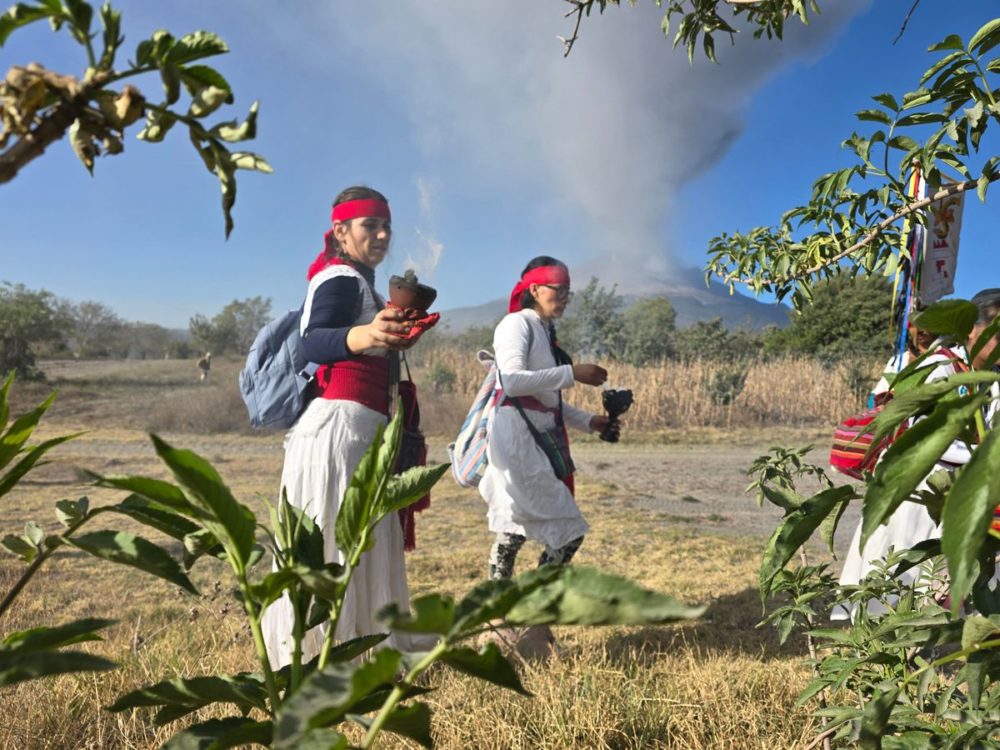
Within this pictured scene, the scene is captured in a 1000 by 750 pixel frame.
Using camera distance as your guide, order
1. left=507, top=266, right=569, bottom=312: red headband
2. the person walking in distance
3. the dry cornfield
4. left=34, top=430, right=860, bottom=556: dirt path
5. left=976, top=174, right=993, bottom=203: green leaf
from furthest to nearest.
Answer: the person walking in distance
the dry cornfield
left=34, top=430, right=860, bottom=556: dirt path
left=507, top=266, right=569, bottom=312: red headband
left=976, top=174, right=993, bottom=203: green leaf

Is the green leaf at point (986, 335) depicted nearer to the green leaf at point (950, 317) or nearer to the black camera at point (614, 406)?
the green leaf at point (950, 317)

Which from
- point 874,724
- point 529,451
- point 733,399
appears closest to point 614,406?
point 529,451

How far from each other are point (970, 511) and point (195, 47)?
2.02 feet

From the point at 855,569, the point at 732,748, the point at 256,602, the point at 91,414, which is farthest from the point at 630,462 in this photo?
the point at 91,414

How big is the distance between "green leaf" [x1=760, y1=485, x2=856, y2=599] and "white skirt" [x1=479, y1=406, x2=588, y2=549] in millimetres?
2400

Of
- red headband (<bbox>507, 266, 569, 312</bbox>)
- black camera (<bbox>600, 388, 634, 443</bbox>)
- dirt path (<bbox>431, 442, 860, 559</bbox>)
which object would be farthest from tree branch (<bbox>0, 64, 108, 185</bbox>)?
dirt path (<bbox>431, 442, 860, 559</bbox>)

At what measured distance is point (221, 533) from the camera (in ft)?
1.90

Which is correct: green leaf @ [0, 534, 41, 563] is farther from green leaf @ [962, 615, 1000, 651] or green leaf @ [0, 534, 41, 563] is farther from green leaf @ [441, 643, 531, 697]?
green leaf @ [962, 615, 1000, 651]

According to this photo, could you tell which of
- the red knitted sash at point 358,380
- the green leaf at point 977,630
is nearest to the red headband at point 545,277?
the red knitted sash at point 358,380

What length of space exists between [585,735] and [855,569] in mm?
2357

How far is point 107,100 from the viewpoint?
48 cm

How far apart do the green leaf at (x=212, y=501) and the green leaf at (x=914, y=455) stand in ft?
1.56

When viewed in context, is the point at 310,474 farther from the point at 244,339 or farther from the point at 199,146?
the point at 244,339

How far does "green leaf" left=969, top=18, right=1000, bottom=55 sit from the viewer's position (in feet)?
3.32
